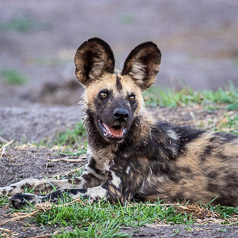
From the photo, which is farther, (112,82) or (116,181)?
(112,82)

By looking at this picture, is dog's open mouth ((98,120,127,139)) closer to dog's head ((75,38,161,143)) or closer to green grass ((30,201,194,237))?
dog's head ((75,38,161,143))

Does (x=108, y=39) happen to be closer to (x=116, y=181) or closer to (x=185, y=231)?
(x=116, y=181)

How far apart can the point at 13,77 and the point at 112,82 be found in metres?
8.64

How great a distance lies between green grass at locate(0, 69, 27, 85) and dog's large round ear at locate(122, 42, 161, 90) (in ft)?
26.8

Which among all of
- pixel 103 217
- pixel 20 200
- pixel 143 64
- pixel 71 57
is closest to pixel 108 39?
pixel 71 57

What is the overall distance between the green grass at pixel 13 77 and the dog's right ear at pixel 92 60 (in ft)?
26.7

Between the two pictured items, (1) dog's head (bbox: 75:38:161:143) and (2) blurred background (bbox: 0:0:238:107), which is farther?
(2) blurred background (bbox: 0:0:238:107)

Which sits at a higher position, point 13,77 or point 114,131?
point 13,77

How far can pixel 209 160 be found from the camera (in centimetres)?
422

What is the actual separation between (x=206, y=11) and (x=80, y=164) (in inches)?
720

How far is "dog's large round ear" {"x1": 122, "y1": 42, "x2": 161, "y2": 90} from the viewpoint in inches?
168

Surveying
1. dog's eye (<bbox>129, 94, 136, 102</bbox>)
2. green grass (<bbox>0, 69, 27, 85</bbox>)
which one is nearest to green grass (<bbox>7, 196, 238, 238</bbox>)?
dog's eye (<bbox>129, 94, 136, 102</bbox>)

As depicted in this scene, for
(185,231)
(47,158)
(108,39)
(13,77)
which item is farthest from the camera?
(108,39)

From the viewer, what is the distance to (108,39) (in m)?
18.0
